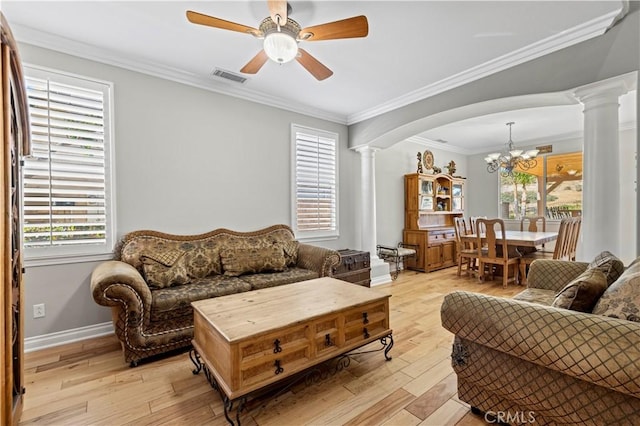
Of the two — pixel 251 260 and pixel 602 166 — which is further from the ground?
pixel 602 166

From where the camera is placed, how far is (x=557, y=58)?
263 cm

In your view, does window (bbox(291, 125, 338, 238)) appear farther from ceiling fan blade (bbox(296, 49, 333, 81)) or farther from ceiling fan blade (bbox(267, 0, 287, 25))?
ceiling fan blade (bbox(267, 0, 287, 25))

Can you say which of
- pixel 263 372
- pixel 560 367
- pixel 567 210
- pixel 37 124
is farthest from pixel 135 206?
pixel 567 210

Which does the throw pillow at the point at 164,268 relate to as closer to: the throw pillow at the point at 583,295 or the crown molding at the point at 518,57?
the throw pillow at the point at 583,295

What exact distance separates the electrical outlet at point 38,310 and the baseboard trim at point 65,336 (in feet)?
0.60

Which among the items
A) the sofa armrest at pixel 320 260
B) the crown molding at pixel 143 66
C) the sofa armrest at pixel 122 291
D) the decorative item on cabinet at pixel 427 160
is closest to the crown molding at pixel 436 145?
the decorative item on cabinet at pixel 427 160

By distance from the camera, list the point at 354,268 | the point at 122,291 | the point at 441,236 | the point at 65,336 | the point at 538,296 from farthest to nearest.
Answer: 1. the point at 441,236
2. the point at 354,268
3. the point at 65,336
4. the point at 538,296
5. the point at 122,291

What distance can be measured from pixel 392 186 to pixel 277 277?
355 centimetres

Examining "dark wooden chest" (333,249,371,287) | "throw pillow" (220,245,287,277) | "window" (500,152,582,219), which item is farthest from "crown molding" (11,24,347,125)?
"window" (500,152,582,219)

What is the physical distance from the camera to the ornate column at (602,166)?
96.2 inches

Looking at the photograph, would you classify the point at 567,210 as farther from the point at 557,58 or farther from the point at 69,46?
the point at 69,46

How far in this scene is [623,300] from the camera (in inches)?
50.6

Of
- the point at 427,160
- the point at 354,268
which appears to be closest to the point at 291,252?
the point at 354,268

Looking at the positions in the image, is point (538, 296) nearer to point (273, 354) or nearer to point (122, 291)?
point (273, 354)
